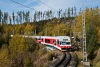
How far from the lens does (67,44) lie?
41219 mm

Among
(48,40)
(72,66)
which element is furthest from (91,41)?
(48,40)

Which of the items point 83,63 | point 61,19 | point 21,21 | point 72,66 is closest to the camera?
point 72,66

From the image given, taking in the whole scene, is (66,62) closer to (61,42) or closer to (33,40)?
(61,42)

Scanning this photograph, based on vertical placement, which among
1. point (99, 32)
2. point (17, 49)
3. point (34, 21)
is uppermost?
point (34, 21)

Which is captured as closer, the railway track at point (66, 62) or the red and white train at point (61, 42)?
the railway track at point (66, 62)

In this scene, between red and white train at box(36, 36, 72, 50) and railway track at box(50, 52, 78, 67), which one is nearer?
railway track at box(50, 52, 78, 67)

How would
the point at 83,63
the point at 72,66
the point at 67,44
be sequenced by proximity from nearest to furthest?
the point at 72,66, the point at 83,63, the point at 67,44

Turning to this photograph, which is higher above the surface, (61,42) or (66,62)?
(61,42)

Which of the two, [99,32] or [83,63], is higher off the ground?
[99,32]

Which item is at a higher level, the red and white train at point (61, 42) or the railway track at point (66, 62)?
the red and white train at point (61, 42)

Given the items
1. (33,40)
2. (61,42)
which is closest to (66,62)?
(61,42)

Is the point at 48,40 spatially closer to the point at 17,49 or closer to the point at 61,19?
the point at 17,49

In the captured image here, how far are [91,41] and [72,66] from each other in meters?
8.58

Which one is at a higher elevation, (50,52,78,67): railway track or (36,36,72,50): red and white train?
(36,36,72,50): red and white train
